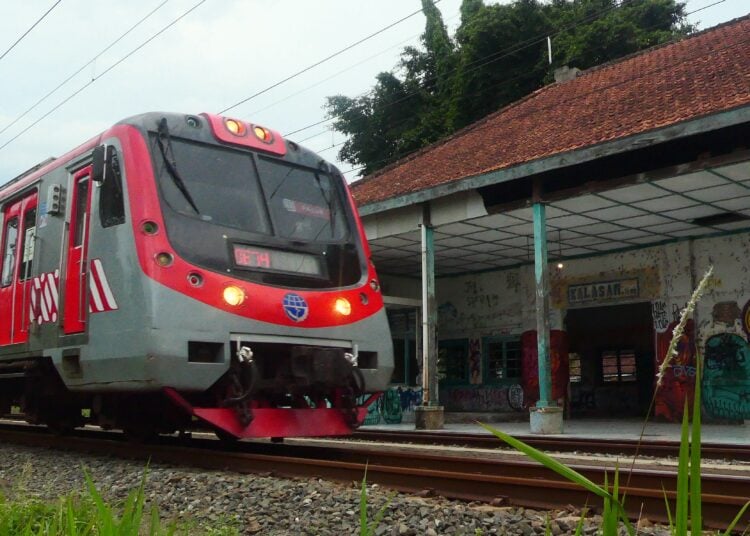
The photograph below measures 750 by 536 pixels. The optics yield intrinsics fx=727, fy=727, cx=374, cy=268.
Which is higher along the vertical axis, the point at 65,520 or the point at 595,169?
the point at 595,169

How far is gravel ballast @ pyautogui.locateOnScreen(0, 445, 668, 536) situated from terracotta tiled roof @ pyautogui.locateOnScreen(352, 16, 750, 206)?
781cm

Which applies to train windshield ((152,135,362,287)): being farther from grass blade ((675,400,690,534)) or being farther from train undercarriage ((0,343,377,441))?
grass blade ((675,400,690,534))

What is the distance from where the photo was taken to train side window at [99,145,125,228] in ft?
21.1

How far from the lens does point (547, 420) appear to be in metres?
Answer: 12.0

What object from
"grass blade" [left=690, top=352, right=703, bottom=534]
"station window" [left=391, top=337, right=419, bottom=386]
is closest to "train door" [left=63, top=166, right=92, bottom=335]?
"grass blade" [left=690, top=352, right=703, bottom=534]

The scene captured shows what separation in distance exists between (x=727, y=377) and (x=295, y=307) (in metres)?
12.2

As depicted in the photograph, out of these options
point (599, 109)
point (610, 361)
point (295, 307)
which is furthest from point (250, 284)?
point (610, 361)

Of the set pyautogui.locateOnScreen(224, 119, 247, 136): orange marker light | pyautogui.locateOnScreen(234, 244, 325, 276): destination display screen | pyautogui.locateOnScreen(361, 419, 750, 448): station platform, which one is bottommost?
pyautogui.locateOnScreen(361, 419, 750, 448): station platform

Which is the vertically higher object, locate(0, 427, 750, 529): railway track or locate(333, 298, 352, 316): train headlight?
locate(333, 298, 352, 316): train headlight

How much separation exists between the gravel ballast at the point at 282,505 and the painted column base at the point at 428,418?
7.79 meters

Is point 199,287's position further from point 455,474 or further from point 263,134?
point 455,474

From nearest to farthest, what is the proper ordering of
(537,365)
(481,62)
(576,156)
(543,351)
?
1. (576,156)
2. (543,351)
3. (537,365)
4. (481,62)

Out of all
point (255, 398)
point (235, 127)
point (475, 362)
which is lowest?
point (255, 398)

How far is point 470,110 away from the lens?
103 ft
